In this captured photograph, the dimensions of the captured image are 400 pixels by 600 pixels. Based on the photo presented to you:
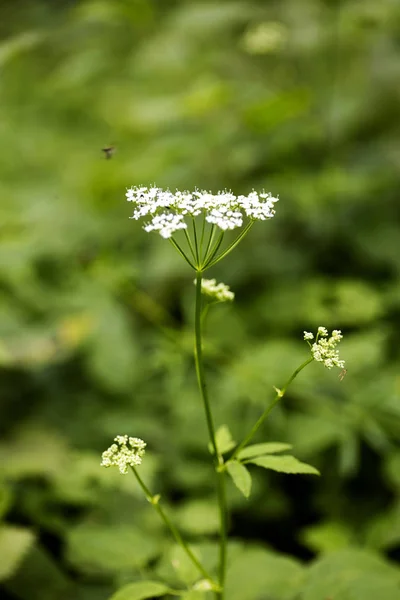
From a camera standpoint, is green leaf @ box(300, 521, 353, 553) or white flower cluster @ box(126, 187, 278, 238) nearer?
white flower cluster @ box(126, 187, 278, 238)

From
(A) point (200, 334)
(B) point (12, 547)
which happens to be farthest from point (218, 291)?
(B) point (12, 547)

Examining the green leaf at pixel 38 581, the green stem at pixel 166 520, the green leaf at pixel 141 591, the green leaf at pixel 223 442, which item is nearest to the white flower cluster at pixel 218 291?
the green leaf at pixel 223 442

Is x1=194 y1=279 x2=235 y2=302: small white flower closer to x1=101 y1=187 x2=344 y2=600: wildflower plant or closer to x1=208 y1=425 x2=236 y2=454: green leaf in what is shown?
x1=101 y1=187 x2=344 y2=600: wildflower plant

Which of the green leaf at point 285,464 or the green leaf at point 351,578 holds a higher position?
the green leaf at point 285,464

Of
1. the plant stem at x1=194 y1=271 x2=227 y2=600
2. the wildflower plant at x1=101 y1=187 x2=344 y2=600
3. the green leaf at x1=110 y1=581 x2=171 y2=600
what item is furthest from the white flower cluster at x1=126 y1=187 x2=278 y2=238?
the green leaf at x1=110 y1=581 x2=171 y2=600

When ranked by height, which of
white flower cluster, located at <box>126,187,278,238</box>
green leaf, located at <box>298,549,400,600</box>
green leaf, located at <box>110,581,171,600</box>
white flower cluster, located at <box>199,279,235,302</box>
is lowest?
green leaf, located at <box>110,581,171,600</box>

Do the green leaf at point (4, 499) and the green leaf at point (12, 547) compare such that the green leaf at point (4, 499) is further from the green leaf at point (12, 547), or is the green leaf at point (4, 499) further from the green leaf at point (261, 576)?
the green leaf at point (261, 576)

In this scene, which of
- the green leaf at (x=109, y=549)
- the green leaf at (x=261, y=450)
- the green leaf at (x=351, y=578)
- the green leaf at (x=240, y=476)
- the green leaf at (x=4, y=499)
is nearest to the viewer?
the green leaf at (x=240, y=476)
